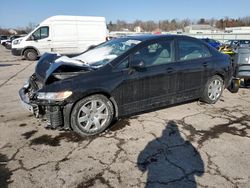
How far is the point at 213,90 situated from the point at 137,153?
9.75 feet

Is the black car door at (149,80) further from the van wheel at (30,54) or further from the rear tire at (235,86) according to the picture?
the van wheel at (30,54)

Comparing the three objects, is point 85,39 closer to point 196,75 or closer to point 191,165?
point 196,75

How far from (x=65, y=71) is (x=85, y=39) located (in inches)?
468

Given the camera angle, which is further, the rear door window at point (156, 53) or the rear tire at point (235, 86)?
the rear tire at point (235, 86)

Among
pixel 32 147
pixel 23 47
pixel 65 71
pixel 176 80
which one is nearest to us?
pixel 32 147

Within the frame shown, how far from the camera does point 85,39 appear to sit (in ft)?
50.9

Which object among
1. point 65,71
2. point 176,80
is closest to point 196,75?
point 176,80

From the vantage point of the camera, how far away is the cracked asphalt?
296cm

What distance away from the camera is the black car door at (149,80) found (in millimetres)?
4328

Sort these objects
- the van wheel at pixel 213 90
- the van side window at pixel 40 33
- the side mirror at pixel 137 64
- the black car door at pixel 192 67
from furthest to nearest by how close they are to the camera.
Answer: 1. the van side window at pixel 40 33
2. the van wheel at pixel 213 90
3. the black car door at pixel 192 67
4. the side mirror at pixel 137 64

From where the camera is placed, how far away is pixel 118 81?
13.7 ft

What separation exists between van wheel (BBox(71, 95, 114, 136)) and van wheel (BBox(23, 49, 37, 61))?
40.9 ft

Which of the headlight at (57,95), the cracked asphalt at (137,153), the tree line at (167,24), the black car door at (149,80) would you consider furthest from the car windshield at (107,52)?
the tree line at (167,24)

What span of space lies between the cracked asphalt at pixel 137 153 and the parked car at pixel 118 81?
333 millimetres
